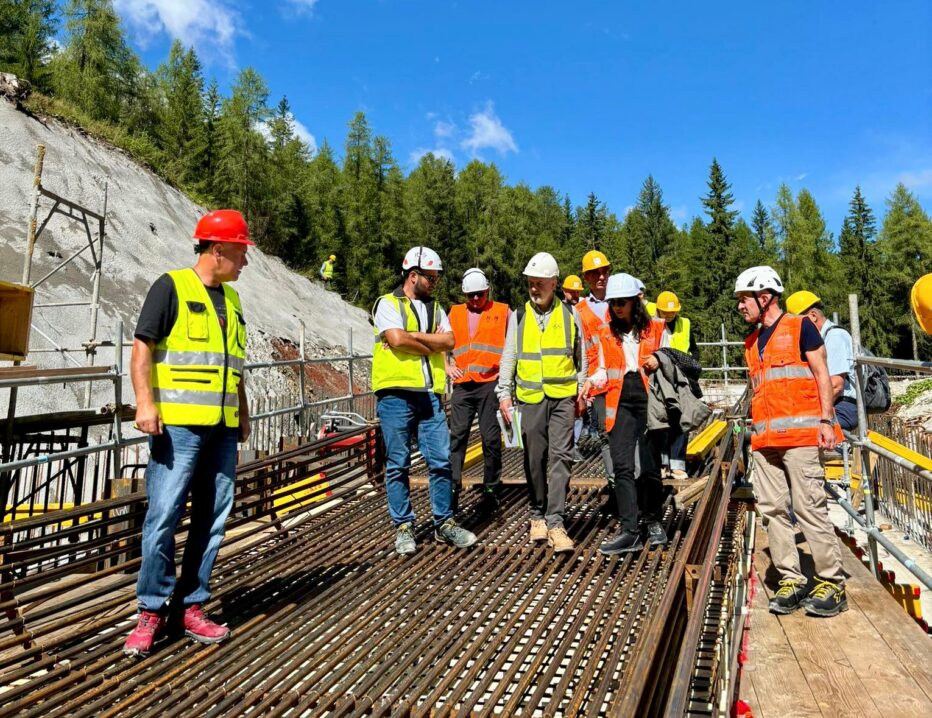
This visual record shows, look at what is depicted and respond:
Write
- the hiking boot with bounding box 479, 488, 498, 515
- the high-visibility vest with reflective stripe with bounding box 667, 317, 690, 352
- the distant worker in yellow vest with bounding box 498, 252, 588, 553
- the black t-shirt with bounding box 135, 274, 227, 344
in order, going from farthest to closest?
the high-visibility vest with reflective stripe with bounding box 667, 317, 690, 352 < the hiking boot with bounding box 479, 488, 498, 515 < the distant worker in yellow vest with bounding box 498, 252, 588, 553 < the black t-shirt with bounding box 135, 274, 227, 344

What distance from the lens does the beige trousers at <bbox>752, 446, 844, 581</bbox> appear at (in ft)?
11.9

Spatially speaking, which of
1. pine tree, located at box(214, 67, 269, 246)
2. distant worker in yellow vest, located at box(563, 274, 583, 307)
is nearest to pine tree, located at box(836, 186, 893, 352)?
pine tree, located at box(214, 67, 269, 246)

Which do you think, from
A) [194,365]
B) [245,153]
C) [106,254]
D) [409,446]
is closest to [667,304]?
[409,446]

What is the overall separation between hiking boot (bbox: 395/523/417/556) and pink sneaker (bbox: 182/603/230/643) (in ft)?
4.73

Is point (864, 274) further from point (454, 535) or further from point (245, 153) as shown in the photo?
point (454, 535)

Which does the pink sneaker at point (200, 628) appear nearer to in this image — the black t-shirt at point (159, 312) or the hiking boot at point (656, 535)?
the black t-shirt at point (159, 312)

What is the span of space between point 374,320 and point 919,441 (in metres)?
7.59

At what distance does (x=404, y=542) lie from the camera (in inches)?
174

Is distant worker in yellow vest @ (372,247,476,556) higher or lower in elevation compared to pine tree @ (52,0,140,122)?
lower

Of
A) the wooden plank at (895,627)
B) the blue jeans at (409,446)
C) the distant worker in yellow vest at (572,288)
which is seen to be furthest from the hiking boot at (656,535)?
the distant worker in yellow vest at (572,288)

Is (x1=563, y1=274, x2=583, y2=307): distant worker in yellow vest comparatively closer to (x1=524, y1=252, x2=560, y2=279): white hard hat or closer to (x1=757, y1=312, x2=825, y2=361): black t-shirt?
(x1=524, y1=252, x2=560, y2=279): white hard hat

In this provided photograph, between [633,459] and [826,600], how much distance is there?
1280 millimetres

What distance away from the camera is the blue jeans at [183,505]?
118 inches

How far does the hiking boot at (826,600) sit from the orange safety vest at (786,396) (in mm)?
748
